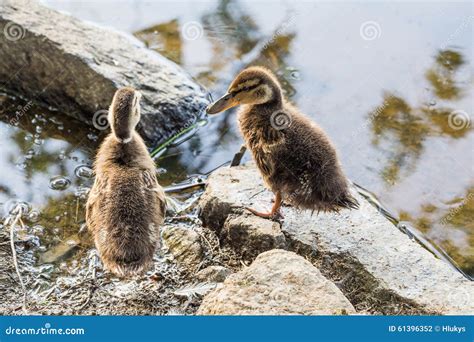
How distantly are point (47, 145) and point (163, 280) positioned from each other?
216cm

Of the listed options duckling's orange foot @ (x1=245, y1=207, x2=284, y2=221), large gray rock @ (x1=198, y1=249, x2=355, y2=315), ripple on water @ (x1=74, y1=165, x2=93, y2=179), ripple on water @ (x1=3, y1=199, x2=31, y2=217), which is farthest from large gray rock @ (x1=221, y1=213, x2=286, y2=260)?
ripple on water @ (x1=3, y1=199, x2=31, y2=217)

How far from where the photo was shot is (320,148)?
517 cm

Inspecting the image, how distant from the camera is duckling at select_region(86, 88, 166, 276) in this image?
473cm

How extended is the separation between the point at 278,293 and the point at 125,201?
4.38ft

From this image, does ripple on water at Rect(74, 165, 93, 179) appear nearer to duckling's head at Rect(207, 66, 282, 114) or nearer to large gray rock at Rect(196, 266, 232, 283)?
duckling's head at Rect(207, 66, 282, 114)

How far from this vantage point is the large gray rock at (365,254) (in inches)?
185

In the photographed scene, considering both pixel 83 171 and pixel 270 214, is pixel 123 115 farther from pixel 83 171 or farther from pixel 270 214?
pixel 270 214

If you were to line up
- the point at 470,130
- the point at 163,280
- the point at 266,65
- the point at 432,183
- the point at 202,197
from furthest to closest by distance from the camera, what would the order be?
1. the point at 266,65
2. the point at 470,130
3. the point at 432,183
4. the point at 202,197
5. the point at 163,280

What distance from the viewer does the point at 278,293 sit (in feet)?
13.8

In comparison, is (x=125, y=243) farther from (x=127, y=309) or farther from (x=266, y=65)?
(x=266, y=65)

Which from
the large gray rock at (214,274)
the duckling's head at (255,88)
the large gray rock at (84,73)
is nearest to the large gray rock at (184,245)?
the large gray rock at (214,274)

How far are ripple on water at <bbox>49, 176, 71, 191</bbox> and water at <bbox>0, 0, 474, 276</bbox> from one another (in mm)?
38

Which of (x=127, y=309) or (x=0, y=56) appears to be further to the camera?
(x=0, y=56)

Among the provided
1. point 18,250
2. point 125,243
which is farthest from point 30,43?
point 125,243
